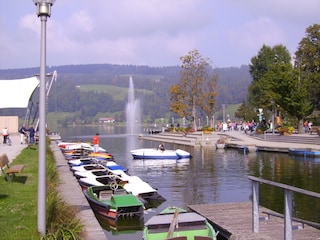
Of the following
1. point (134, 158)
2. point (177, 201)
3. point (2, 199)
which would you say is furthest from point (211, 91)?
point (2, 199)

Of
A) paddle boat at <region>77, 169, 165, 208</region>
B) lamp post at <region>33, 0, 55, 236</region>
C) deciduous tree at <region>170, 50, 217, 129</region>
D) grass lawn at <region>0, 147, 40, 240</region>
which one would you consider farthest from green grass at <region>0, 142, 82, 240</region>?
deciduous tree at <region>170, 50, 217, 129</region>

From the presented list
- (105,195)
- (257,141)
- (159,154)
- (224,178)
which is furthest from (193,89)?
(105,195)

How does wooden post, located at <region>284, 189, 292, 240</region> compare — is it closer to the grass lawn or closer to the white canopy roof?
the grass lawn

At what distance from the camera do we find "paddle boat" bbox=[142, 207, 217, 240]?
A: 34.9ft

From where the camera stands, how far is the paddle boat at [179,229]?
10.6 m

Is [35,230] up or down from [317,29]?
down

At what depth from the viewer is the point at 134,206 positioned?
15383 mm

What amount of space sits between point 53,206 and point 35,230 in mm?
1555

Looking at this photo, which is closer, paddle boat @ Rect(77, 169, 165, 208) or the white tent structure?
paddle boat @ Rect(77, 169, 165, 208)

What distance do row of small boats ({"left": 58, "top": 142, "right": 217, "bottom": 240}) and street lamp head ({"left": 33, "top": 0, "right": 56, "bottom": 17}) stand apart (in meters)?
5.50

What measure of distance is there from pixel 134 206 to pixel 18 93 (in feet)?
117

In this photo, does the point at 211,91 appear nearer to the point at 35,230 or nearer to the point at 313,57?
the point at 313,57

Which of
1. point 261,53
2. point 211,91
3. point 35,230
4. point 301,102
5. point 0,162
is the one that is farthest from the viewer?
point 261,53

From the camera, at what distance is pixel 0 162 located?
15.9m
